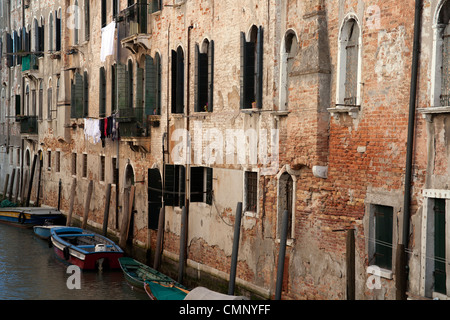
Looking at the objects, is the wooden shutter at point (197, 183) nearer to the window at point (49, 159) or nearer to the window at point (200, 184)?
the window at point (200, 184)

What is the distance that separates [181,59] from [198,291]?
578 cm

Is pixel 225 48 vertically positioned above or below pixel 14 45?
below

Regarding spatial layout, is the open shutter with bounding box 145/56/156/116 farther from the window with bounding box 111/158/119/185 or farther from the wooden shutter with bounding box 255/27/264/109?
the wooden shutter with bounding box 255/27/264/109

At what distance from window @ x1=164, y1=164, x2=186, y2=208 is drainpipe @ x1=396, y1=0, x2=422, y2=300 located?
22.0ft

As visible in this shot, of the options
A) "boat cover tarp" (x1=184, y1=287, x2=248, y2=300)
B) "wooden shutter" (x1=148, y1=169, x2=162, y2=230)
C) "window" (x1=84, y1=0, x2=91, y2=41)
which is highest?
"window" (x1=84, y1=0, x2=91, y2=41)

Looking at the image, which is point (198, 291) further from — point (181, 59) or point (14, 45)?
point (14, 45)

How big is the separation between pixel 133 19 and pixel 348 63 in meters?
8.70

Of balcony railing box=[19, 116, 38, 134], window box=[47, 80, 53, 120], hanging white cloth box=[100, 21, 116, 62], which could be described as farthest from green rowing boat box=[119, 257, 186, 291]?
balcony railing box=[19, 116, 38, 134]

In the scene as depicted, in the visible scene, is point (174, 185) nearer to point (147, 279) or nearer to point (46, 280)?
point (147, 279)

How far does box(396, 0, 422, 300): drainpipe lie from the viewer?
8672 millimetres

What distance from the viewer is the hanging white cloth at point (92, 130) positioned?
20.2 metres

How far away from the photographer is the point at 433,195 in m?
8.51

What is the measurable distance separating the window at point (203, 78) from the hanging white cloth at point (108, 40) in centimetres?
535

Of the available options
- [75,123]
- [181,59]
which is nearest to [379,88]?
[181,59]
